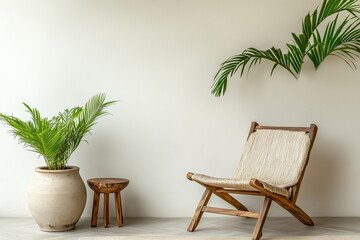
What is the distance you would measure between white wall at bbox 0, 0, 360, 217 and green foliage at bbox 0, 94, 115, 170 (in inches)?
11.1

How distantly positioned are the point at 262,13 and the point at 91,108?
5.73ft

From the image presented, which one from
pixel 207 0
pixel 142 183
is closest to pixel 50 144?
pixel 142 183

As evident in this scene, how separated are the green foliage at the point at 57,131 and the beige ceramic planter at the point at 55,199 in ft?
0.46

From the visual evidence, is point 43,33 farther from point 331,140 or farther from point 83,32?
point 331,140

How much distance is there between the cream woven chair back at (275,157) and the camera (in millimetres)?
3596

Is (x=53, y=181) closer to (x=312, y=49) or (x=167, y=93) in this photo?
(x=167, y=93)

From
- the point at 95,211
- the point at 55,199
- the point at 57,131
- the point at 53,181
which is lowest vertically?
the point at 95,211

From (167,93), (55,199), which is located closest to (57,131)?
(55,199)

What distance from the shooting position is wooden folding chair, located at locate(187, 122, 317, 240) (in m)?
3.31

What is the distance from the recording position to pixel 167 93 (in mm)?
4180

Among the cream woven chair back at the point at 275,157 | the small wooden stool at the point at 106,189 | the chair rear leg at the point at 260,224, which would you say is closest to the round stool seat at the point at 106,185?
the small wooden stool at the point at 106,189

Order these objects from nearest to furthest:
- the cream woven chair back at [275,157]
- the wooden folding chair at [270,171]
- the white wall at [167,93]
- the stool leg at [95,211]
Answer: the wooden folding chair at [270,171] < the cream woven chair back at [275,157] < the stool leg at [95,211] < the white wall at [167,93]

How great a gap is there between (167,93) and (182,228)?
1211mm

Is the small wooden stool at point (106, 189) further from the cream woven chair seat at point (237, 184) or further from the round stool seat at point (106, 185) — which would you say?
the cream woven chair seat at point (237, 184)
